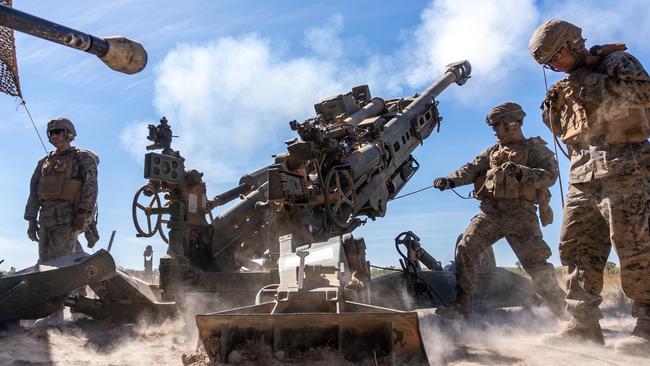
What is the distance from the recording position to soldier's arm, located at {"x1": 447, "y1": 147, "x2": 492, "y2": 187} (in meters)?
6.36

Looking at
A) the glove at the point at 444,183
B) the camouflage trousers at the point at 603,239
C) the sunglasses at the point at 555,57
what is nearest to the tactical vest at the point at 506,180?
the glove at the point at 444,183

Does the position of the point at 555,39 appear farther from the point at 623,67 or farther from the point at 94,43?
the point at 94,43

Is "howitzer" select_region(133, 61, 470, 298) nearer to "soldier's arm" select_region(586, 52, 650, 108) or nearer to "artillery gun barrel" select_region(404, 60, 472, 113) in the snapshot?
"artillery gun barrel" select_region(404, 60, 472, 113)

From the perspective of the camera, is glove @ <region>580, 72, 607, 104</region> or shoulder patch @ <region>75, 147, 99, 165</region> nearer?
glove @ <region>580, 72, 607, 104</region>

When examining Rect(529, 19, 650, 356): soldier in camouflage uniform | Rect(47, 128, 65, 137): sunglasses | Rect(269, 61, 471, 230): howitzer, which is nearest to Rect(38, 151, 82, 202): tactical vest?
Rect(47, 128, 65, 137): sunglasses

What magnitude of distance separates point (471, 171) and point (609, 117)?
7.88 feet

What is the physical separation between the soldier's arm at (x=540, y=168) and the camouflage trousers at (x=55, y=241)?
202 inches

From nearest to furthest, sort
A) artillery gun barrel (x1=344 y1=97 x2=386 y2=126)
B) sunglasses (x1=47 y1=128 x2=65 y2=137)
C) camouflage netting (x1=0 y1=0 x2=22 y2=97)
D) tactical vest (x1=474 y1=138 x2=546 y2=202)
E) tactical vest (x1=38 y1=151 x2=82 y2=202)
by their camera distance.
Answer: tactical vest (x1=474 y1=138 x2=546 y2=202), tactical vest (x1=38 y1=151 x2=82 y2=202), sunglasses (x1=47 y1=128 x2=65 y2=137), artillery gun barrel (x1=344 y1=97 x2=386 y2=126), camouflage netting (x1=0 y1=0 x2=22 y2=97)

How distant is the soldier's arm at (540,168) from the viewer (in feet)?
18.3

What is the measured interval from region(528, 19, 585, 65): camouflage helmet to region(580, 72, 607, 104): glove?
0.33 meters

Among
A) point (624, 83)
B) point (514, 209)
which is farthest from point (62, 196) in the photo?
point (624, 83)

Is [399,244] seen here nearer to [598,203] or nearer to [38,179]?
[598,203]

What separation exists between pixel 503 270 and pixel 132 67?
571cm

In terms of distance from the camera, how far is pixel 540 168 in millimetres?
5793
